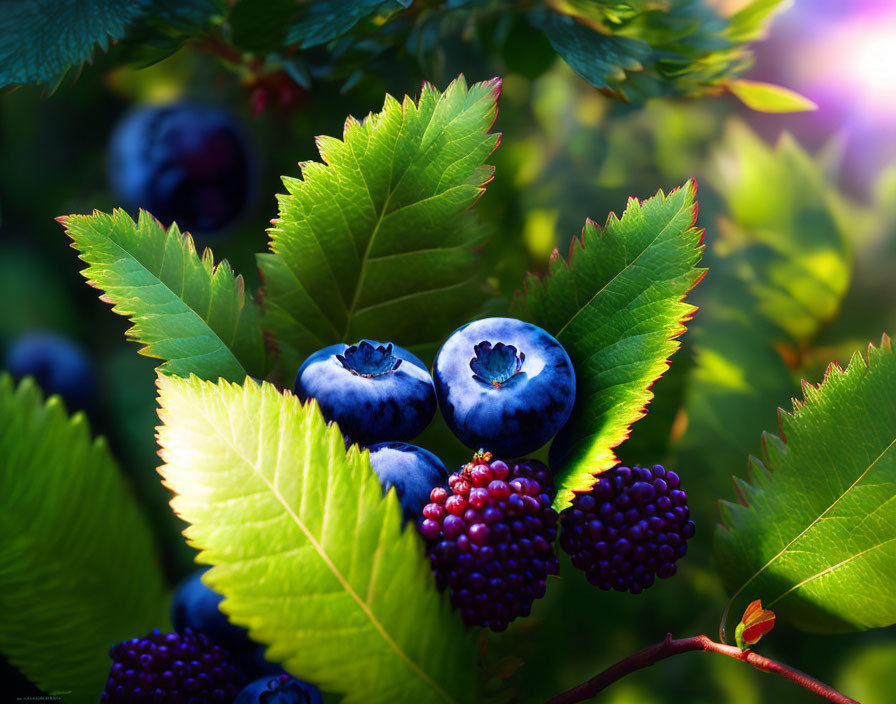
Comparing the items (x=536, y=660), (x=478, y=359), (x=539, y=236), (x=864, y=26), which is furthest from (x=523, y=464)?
(x=864, y=26)

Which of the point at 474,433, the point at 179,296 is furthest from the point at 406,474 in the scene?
the point at 179,296

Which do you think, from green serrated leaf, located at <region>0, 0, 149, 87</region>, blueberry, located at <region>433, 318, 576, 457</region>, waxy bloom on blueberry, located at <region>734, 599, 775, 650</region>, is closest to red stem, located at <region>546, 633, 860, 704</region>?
waxy bloom on blueberry, located at <region>734, 599, 775, 650</region>

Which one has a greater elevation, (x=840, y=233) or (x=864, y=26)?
(x=864, y=26)

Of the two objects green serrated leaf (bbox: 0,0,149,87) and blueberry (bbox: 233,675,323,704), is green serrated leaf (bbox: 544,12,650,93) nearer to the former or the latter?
green serrated leaf (bbox: 0,0,149,87)

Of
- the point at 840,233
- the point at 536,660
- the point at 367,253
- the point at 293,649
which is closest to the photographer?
the point at 293,649

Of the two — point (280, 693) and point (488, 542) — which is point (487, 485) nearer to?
point (488, 542)

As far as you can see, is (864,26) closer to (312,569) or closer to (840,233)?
(840,233)
